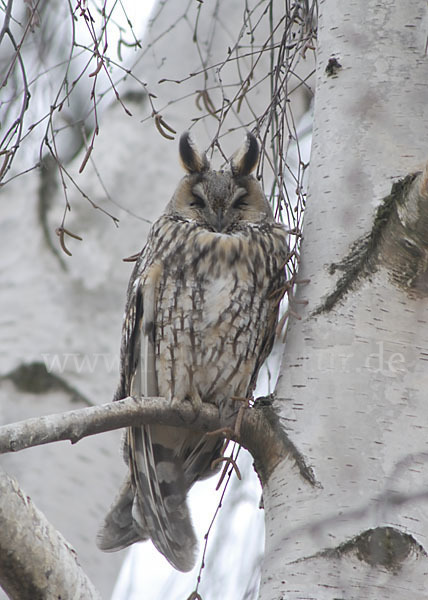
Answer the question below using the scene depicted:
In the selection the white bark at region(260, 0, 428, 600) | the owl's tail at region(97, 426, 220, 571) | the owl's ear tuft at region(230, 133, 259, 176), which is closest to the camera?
the white bark at region(260, 0, 428, 600)

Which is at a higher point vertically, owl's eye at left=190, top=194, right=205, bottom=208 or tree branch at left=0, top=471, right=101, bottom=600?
owl's eye at left=190, top=194, right=205, bottom=208

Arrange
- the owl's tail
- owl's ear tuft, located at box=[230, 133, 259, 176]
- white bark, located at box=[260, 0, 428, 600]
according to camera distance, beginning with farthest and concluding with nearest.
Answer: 1. owl's ear tuft, located at box=[230, 133, 259, 176]
2. the owl's tail
3. white bark, located at box=[260, 0, 428, 600]

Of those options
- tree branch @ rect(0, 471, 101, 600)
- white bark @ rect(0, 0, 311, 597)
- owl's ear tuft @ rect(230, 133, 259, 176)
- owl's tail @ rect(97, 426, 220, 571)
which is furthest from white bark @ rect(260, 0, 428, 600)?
owl's tail @ rect(97, 426, 220, 571)

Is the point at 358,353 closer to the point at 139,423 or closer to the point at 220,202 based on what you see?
the point at 139,423

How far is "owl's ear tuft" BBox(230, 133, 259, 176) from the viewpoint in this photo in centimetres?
196

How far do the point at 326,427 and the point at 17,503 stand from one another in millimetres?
436

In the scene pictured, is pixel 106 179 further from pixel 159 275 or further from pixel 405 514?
pixel 405 514

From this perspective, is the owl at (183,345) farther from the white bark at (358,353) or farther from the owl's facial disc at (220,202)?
the white bark at (358,353)

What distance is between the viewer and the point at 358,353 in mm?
1202

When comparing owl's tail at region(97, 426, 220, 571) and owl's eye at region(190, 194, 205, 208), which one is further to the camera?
owl's eye at region(190, 194, 205, 208)

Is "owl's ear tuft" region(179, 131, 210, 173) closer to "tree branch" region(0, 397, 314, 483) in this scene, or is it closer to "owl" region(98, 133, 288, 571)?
"owl" region(98, 133, 288, 571)

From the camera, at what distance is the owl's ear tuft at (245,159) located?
1960 mm

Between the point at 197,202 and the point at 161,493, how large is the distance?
73 cm

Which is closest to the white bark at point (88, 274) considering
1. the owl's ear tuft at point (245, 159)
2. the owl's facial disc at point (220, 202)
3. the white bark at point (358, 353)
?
the owl's ear tuft at point (245, 159)
